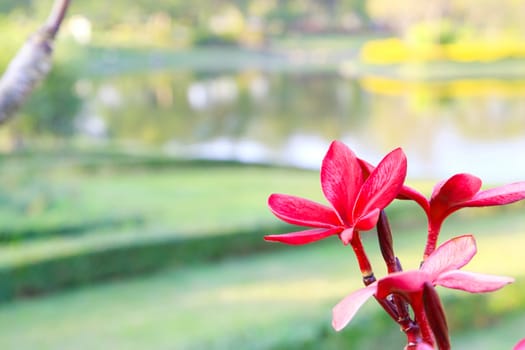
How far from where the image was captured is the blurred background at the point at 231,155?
3.01 meters

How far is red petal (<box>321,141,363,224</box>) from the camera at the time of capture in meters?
0.28

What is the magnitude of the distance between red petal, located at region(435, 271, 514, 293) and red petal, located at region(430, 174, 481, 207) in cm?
4

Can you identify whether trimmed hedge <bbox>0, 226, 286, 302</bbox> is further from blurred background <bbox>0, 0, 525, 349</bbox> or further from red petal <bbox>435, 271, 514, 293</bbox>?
red petal <bbox>435, 271, 514, 293</bbox>

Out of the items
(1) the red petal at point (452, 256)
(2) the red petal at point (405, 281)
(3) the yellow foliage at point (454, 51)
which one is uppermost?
(2) the red petal at point (405, 281)

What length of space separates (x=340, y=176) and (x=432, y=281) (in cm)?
6

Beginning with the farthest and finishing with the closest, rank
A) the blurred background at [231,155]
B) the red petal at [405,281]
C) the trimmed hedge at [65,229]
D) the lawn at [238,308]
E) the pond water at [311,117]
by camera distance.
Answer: the pond water at [311,117]
the trimmed hedge at [65,229]
the blurred background at [231,155]
the lawn at [238,308]
the red petal at [405,281]

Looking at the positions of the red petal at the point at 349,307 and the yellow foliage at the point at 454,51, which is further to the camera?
→ the yellow foliage at the point at 454,51

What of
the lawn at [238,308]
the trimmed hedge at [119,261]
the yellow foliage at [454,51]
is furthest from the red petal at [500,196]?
the yellow foliage at [454,51]

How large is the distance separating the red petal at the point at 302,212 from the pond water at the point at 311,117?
8697 millimetres

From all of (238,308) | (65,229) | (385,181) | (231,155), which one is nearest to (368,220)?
(385,181)

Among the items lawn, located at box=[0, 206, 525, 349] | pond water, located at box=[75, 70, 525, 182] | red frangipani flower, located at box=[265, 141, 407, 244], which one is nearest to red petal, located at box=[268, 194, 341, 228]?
red frangipani flower, located at box=[265, 141, 407, 244]

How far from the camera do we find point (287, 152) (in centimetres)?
1117

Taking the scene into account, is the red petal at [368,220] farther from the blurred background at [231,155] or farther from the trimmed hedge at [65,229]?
the trimmed hedge at [65,229]

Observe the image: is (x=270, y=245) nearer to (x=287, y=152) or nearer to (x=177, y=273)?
(x=177, y=273)
